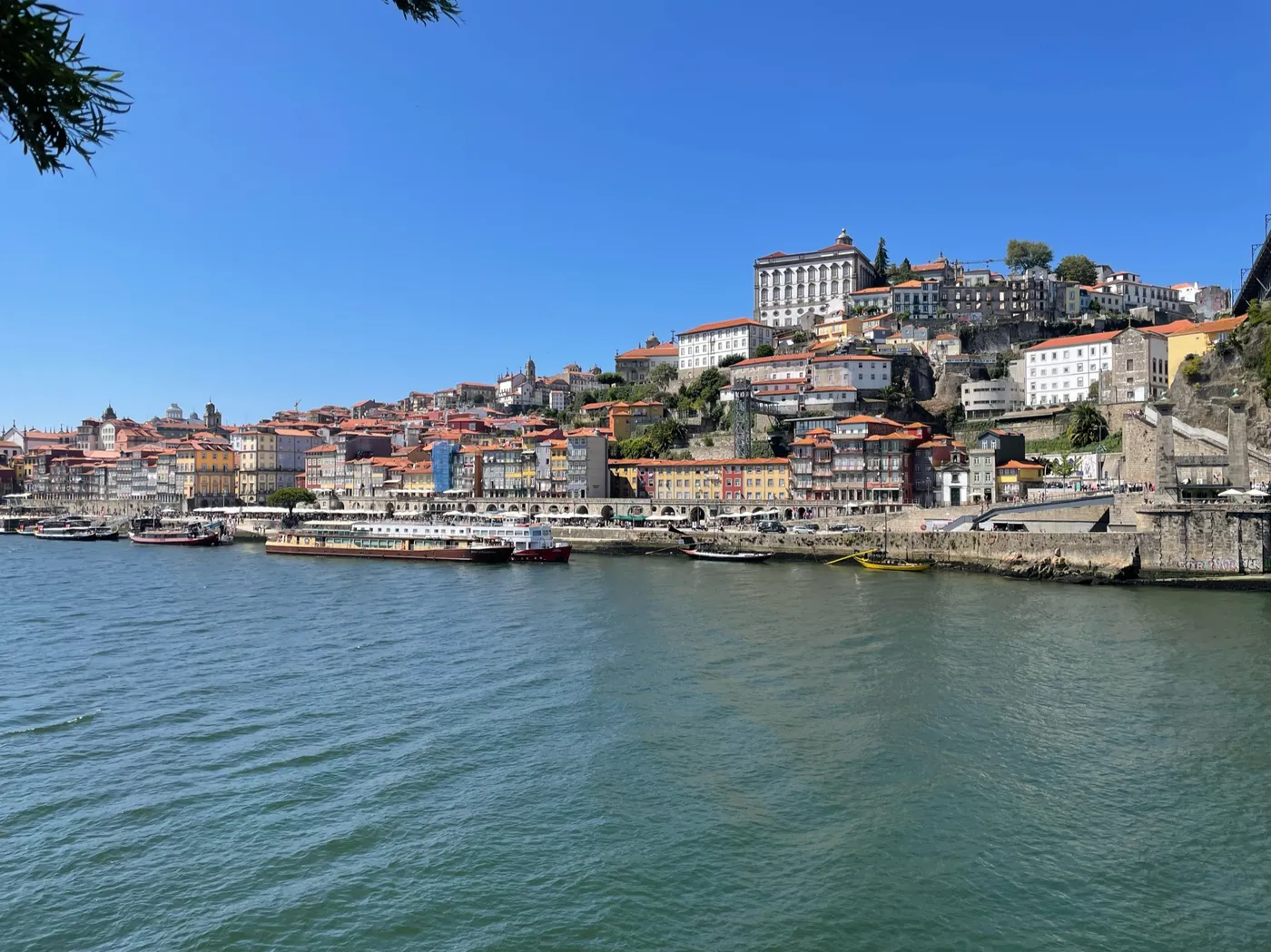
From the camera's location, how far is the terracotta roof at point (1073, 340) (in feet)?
175

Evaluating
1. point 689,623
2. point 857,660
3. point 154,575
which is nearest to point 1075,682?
point 857,660

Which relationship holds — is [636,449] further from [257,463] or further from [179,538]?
[257,463]

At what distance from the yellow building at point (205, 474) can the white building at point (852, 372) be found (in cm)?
4867

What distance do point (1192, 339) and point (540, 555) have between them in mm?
37614

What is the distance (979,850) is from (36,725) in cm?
1293

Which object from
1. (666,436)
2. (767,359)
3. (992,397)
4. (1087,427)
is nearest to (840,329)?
(767,359)

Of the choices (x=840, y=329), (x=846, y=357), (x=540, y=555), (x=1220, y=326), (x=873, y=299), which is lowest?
(x=540, y=555)

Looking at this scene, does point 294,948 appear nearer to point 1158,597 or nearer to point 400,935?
point 400,935

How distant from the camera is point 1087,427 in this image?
47156 millimetres

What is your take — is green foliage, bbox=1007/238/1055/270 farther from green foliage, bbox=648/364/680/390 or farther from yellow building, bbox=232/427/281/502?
yellow building, bbox=232/427/281/502

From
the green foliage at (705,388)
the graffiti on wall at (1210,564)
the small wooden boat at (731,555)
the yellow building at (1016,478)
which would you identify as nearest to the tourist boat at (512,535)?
the small wooden boat at (731,555)

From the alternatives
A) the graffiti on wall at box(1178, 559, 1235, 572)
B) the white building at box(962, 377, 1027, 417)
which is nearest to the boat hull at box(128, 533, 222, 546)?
→ the white building at box(962, 377, 1027, 417)

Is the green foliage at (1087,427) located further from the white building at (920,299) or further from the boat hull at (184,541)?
the boat hull at (184,541)

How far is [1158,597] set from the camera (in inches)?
1015
